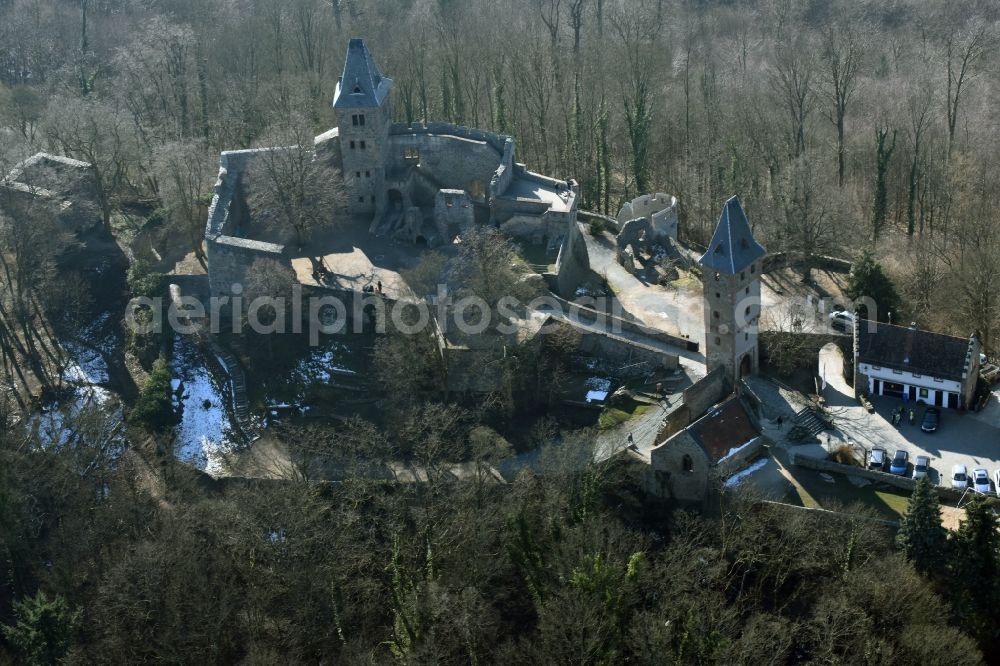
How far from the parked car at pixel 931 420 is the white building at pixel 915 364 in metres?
0.92

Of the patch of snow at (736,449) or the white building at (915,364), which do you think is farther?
the white building at (915,364)

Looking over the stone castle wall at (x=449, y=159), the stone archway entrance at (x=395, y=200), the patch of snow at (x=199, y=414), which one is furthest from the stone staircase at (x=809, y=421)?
the stone archway entrance at (x=395, y=200)

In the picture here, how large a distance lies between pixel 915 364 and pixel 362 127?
30.1m

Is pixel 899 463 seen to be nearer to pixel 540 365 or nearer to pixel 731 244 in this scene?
pixel 731 244

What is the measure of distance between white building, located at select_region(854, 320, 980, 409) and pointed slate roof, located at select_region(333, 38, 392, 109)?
27143 millimetres

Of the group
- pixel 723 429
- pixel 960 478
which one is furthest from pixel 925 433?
pixel 723 429

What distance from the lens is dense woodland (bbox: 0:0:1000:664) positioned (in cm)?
4281

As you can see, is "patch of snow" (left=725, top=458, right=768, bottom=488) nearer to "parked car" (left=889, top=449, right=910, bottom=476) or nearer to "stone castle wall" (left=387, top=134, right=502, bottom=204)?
"parked car" (left=889, top=449, right=910, bottom=476)

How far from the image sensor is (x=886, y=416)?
A: 51.7 metres

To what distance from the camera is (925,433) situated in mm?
50312

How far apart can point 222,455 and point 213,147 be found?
985 inches

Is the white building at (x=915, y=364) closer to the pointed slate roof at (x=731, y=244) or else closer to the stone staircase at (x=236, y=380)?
the pointed slate roof at (x=731, y=244)

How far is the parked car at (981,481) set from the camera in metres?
46.5

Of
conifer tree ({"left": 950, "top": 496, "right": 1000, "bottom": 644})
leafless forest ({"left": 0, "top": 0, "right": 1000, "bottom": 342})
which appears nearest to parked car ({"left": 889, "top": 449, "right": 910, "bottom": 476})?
conifer tree ({"left": 950, "top": 496, "right": 1000, "bottom": 644})
